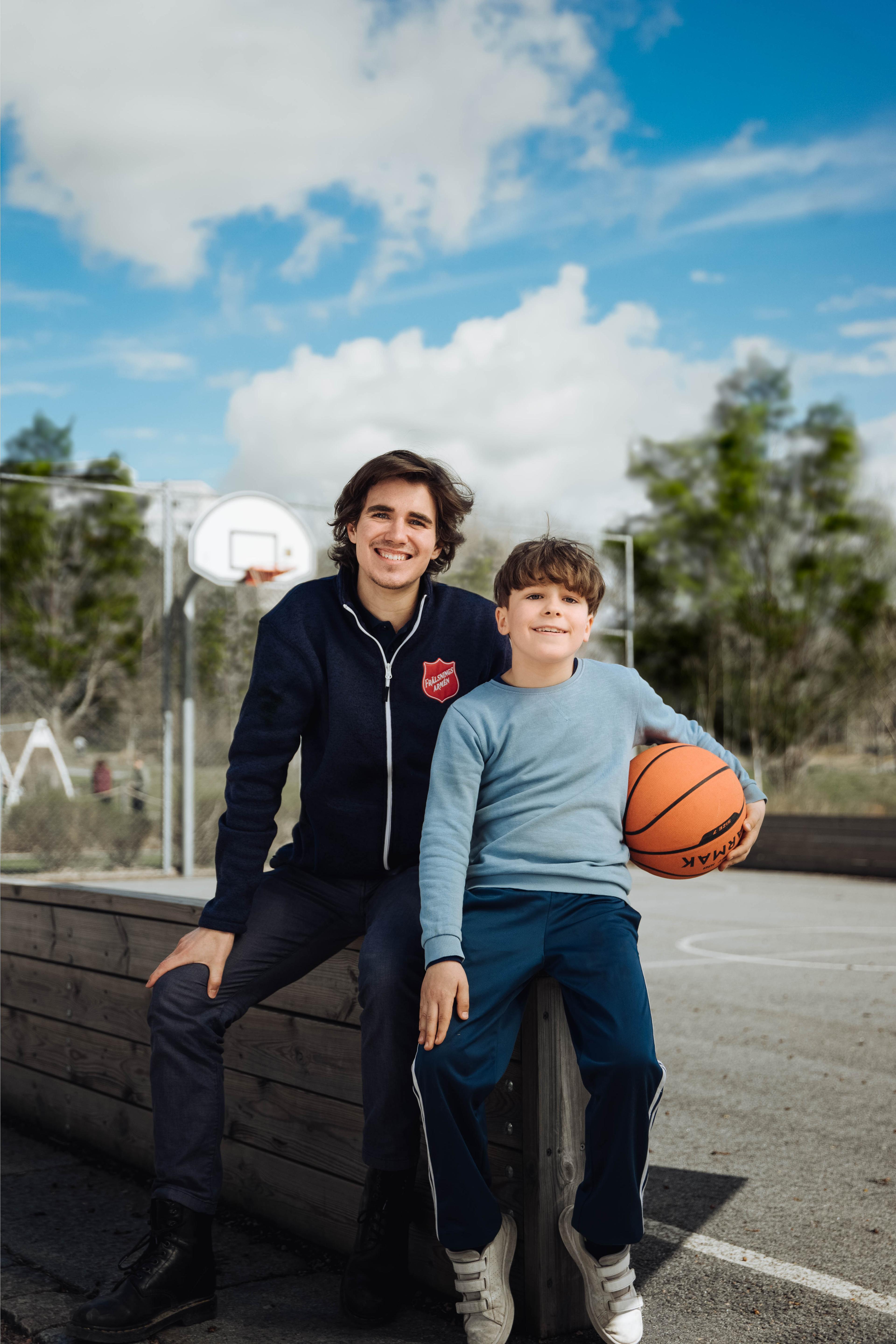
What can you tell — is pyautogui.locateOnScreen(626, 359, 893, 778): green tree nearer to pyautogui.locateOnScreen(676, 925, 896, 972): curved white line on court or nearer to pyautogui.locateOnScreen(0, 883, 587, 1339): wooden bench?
pyautogui.locateOnScreen(676, 925, 896, 972): curved white line on court

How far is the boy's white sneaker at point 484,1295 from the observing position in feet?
8.39

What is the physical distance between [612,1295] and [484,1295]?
263 mm

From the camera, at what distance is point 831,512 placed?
27.2 meters

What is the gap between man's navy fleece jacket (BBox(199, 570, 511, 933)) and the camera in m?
3.05

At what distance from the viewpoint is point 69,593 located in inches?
617

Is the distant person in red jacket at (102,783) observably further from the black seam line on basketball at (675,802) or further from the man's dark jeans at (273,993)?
the black seam line on basketball at (675,802)

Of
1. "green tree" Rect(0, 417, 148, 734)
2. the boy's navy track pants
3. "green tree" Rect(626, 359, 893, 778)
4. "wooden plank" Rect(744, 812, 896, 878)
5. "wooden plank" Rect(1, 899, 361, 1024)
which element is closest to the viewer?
the boy's navy track pants

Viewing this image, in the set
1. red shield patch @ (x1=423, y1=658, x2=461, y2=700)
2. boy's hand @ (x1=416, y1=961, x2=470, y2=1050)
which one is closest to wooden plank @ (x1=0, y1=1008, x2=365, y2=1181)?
boy's hand @ (x1=416, y1=961, x2=470, y2=1050)

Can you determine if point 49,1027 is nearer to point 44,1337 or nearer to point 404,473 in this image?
point 44,1337

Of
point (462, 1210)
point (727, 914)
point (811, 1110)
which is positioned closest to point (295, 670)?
point (462, 1210)

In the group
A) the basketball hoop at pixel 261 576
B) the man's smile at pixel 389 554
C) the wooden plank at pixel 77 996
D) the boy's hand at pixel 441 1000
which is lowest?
the wooden plank at pixel 77 996

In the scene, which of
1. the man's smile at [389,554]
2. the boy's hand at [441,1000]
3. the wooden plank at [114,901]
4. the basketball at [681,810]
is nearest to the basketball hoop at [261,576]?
the wooden plank at [114,901]

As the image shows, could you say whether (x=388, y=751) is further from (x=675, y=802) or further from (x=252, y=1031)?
(x=252, y=1031)

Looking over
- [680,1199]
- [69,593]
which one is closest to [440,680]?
[680,1199]
